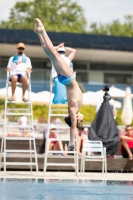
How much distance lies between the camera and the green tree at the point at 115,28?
3014 inches

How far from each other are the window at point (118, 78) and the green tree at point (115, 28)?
141ft

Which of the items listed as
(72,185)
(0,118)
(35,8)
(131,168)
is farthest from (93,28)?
(72,185)

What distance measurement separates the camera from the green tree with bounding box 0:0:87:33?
73750 mm

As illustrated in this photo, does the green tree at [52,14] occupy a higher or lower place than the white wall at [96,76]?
higher

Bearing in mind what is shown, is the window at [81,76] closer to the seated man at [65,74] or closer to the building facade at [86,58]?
the building facade at [86,58]

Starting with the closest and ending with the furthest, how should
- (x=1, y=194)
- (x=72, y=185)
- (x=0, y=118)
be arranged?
(x=1, y=194) → (x=72, y=185) → (x=0, y=118)

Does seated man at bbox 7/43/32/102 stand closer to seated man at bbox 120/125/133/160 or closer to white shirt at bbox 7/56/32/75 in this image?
white shirt at bbox 7/56/32/75

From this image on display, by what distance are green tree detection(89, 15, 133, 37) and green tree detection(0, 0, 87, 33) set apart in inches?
70.5

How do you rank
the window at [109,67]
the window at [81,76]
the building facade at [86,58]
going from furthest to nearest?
1. the window at [109,67]
2. the window at [81,76]
3. the building facade at [86,58]

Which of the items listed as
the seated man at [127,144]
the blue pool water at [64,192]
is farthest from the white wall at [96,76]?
the blue pool water at [64,192]

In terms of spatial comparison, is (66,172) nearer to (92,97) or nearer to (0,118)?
(92,97)

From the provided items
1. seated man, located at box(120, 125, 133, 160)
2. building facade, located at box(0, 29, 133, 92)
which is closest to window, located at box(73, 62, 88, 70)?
building facade, located at box(0, 29, 133, 92)

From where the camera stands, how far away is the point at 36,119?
2931 cm

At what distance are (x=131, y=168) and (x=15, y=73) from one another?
13.6 feet
